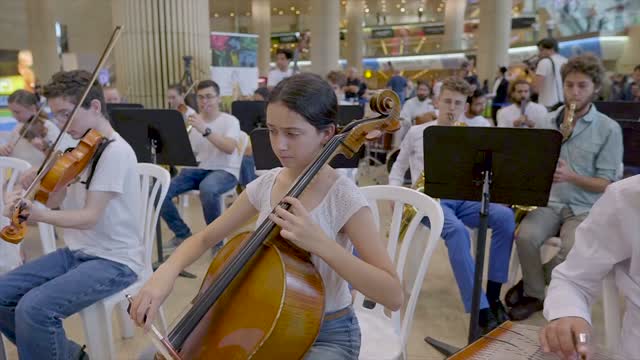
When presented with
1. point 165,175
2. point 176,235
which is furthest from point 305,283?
point 176,235

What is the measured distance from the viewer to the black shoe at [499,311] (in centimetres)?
279

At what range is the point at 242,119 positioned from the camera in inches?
182

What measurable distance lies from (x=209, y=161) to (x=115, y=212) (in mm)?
2115

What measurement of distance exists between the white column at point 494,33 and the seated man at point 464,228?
12085 mm

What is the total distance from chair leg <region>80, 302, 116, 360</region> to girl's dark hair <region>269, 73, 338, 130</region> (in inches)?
46.2

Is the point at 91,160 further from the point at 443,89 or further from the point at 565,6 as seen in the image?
the point at 565,6

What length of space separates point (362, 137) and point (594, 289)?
A: 2.12 feet

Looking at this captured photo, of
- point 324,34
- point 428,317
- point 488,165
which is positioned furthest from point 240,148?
→ point 324,34

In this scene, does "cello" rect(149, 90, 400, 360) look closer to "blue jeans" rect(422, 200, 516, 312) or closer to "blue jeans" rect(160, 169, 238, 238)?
"blue jeans" rect(422, 200, 516, 312)

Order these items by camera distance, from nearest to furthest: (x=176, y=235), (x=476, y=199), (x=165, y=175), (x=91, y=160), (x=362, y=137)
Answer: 1. (x=362, y=137)
2. (x=91, y=160)
3. (x=476, y=199)
4. (x=165, y=175)
5. (x=176, y=235)

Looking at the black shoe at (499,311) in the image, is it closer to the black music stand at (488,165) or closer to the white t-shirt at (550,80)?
the black music stand at (488,165)

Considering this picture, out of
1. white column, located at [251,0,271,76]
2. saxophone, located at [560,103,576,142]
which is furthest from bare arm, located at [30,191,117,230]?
white column, located at [251,0,271,76]

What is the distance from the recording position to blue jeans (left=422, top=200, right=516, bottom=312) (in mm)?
2678

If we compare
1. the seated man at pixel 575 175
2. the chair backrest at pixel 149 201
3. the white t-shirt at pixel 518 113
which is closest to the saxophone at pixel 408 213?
the seated man at pixel 575 175
